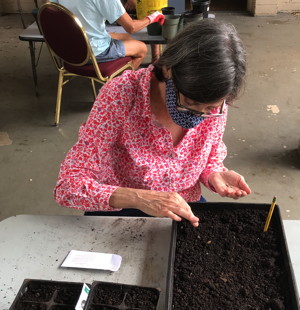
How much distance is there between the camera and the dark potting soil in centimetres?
95

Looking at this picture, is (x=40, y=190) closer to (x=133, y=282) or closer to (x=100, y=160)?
(x=100, y=160)

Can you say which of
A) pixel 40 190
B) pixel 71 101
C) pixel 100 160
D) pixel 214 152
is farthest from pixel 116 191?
pixel 71 101

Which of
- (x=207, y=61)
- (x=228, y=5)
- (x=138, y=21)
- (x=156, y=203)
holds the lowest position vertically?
(x=228, y=5)

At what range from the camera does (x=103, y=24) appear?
3031mm

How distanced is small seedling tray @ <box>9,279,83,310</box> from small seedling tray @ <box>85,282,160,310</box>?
5 centimetres

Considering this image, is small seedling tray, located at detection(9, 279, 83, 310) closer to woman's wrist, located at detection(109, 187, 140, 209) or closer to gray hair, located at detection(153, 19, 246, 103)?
woman's wrist, located at detection(109, 187, 140, 209)

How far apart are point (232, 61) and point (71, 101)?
9.41ft

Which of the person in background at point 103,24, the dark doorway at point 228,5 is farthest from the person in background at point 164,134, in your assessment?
the dark doorway at point 228,5

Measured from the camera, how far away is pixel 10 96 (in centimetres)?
382

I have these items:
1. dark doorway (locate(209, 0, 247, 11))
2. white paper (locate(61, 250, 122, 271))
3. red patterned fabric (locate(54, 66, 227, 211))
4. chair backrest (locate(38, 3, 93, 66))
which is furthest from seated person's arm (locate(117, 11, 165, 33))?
dark doorway (locate(209, 0, 247, 11))

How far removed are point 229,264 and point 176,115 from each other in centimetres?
50

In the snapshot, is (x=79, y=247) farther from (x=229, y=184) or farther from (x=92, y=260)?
(x=229, y=184)

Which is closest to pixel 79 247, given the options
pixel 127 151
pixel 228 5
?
pixel 127 151

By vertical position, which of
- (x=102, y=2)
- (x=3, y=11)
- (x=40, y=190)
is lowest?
(x=40, y=190)
